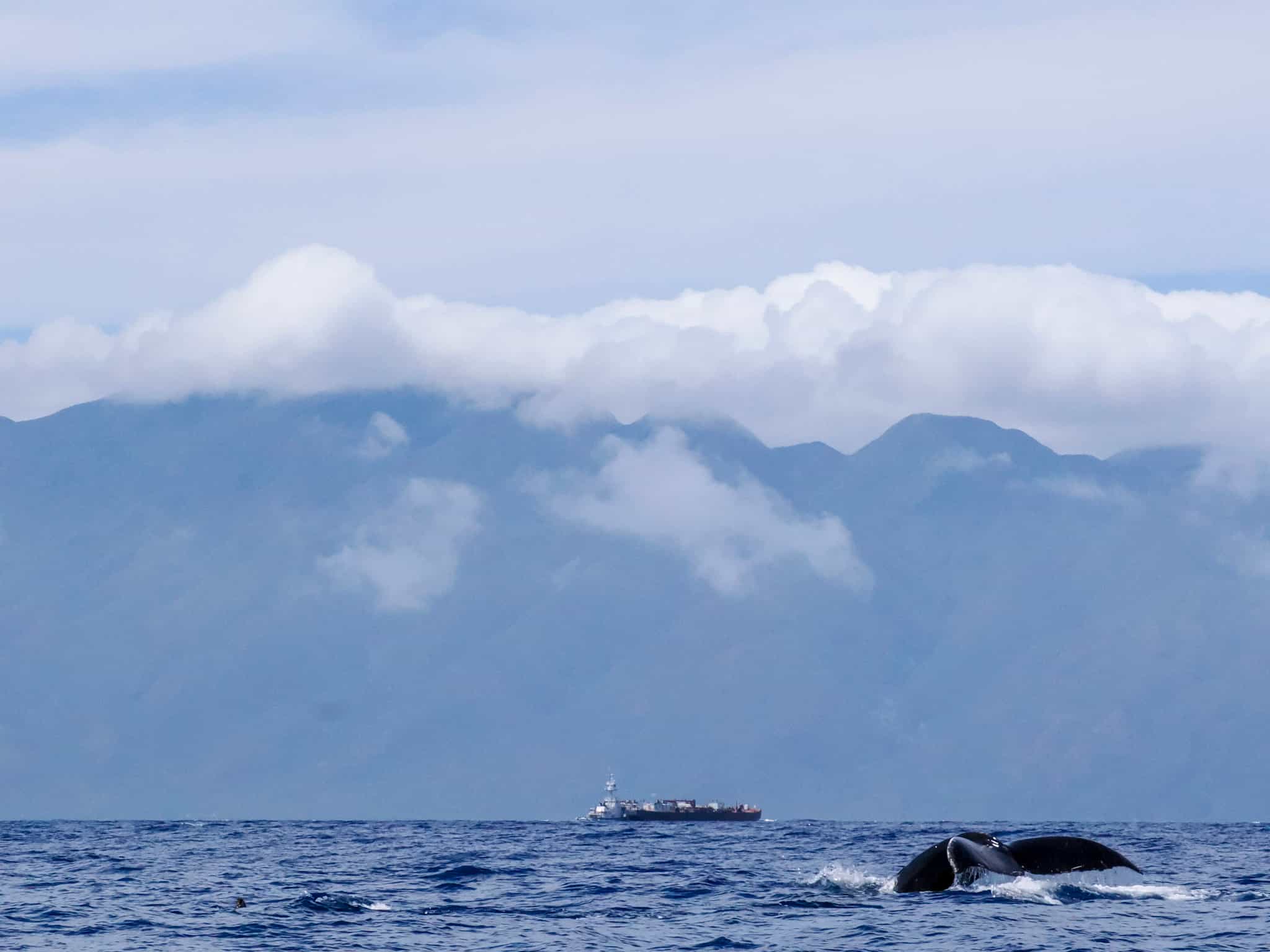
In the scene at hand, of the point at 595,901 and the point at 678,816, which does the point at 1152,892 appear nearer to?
the point at 595,901

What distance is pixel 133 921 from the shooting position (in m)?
50.6

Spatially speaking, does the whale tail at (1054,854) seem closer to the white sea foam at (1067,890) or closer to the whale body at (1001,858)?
the whale body at (1001,858)

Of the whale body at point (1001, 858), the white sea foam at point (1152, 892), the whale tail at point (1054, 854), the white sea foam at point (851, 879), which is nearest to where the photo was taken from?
the whale body at point (1001, 858)

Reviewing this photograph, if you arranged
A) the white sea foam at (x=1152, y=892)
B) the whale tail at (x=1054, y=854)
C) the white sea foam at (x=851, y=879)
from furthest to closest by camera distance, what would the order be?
the white sea foam at (x=851, y=879), the white sea foam at (x=1152, y=892), the whale tail at (x=1054, y=854)

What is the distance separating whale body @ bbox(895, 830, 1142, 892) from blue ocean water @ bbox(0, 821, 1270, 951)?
68 centimetres

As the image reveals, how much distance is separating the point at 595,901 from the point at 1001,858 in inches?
476

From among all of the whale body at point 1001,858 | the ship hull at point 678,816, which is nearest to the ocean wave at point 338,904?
the whale body at point 1001,858

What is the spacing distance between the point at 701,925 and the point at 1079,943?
390 inches

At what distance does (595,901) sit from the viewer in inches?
2180

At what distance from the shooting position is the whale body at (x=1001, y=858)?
53.4 meters

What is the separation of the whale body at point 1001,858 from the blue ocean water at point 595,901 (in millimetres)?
680

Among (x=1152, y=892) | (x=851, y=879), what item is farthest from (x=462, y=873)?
(x=1152, y=892)

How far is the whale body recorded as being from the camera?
53375 mm

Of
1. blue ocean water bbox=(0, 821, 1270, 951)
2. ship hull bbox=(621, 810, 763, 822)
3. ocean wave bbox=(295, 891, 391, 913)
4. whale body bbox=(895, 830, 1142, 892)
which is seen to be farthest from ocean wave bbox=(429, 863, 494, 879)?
ship hull bbox=(621, 810, 763, 822)
